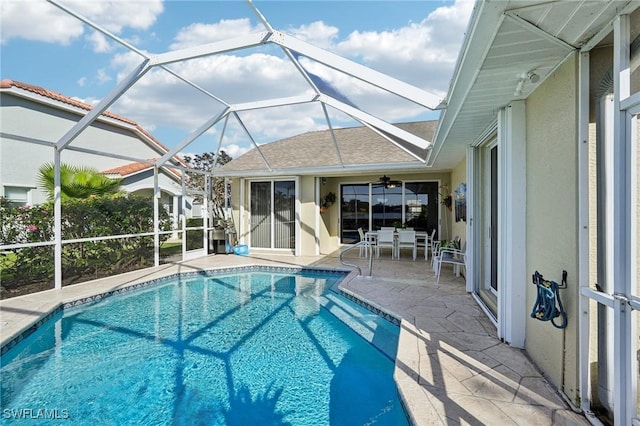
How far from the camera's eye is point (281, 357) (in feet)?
14.3

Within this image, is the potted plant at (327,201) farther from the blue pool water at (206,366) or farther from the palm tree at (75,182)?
the palm tree at (75,182)

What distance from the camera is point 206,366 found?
4145 mm

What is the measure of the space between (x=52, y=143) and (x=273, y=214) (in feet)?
23.2

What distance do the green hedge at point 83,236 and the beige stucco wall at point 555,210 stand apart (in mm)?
9249

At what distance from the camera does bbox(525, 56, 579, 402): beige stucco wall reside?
8.68ft

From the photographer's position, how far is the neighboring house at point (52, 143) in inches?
362

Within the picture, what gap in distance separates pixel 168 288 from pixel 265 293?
252 cm

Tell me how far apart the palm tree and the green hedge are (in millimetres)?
269

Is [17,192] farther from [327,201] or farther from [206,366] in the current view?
[327,201]

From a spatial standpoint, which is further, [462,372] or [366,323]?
[366,323]

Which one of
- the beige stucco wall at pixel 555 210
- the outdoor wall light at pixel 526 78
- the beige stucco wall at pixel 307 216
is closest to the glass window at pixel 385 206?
the beige stucco wall at pixel 307 216

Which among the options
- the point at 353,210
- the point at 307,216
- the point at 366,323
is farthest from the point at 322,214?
the point at 366,323

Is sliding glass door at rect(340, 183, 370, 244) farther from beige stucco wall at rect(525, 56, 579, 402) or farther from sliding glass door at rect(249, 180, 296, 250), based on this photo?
beige stucco wall at rect(525, 56, 579, 402)

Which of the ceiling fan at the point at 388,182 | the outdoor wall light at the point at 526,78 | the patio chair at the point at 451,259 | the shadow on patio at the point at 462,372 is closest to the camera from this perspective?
the shadow on patio at the point at 462,372
